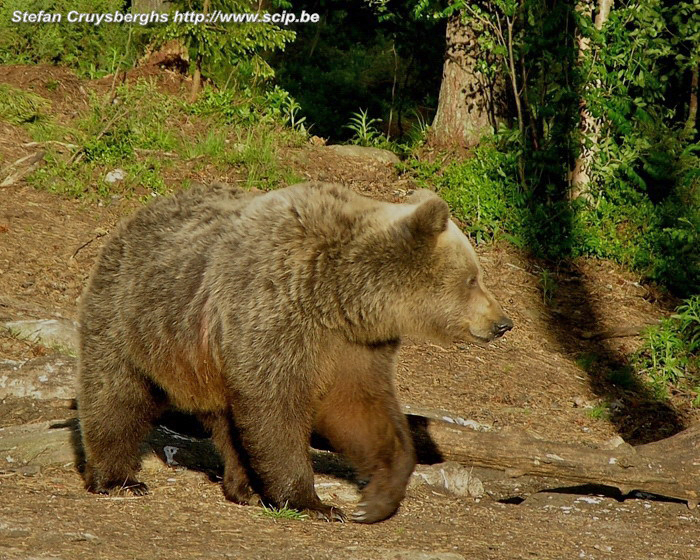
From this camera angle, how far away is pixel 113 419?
551 cm

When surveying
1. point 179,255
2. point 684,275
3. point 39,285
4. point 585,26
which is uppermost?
point 585,26

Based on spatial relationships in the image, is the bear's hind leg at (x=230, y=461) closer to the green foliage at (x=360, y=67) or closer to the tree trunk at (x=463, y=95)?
the tree trunk at (x=463, y=95)

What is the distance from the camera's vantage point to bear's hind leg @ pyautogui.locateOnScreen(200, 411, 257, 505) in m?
5.48

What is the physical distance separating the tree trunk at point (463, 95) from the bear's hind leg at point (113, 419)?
677cm

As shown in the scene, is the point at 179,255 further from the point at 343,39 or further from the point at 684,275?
the point at 343,39

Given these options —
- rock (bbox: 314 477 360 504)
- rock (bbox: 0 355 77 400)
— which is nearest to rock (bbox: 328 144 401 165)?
rock (bbox: 0 355 77 400)

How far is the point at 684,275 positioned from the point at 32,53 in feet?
26.0

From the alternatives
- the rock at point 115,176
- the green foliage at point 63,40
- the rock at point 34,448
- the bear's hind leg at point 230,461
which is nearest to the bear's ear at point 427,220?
the bear's hind leg at point 230,461

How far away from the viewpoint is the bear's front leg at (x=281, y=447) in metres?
4.88

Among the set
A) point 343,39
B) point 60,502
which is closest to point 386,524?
point 60,502

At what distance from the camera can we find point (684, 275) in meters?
10.3

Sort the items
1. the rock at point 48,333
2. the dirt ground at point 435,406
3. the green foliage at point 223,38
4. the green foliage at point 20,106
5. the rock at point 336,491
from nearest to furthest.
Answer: the dirt ground at point 435,406
the rock at point 336,491
the rock at point 48,333
the green foliage at point 20,106
the green foliage at point 223,38

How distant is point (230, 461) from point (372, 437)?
0.84m

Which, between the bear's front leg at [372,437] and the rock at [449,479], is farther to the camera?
the rock at [449,479]
